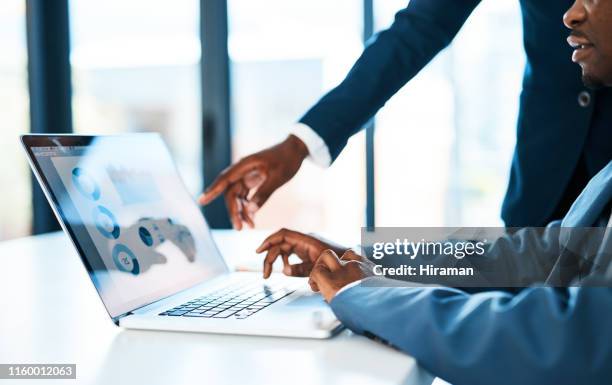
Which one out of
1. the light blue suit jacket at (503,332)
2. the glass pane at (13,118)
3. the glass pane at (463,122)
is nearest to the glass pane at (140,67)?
the glass pane at (13,118)

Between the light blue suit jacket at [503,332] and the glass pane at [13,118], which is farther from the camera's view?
the glass pane at [13,118]

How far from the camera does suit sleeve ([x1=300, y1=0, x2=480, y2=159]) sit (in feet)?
4.18

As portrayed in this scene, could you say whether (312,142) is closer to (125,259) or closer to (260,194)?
(260,194)

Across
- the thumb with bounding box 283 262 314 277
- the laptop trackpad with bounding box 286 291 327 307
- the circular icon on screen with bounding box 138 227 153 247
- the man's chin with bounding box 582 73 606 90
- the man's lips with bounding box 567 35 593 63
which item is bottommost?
the laptop trackpad with bounding box 286 291 327 307

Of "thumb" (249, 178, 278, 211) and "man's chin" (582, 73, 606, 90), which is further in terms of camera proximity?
"thumb" (249, 178, 278, 211)

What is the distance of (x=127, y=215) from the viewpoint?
91 centimetres

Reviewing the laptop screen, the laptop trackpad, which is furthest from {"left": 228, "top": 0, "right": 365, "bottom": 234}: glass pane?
the laptop trackpad

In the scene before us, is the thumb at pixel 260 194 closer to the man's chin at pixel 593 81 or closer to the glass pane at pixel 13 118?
the man's chin at pixel 593 81

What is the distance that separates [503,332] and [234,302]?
354 millimetres

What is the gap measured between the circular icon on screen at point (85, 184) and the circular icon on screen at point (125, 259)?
8 cm

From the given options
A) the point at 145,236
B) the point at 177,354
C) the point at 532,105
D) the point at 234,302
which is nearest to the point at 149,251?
the point at 145,236

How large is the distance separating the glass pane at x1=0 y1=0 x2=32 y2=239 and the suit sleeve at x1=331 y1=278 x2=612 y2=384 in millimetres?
2597

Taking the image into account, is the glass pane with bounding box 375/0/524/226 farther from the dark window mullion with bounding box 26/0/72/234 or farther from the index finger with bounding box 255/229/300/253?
the index finger with bounding box 255/229/300/253

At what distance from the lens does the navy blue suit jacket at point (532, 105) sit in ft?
4.03
